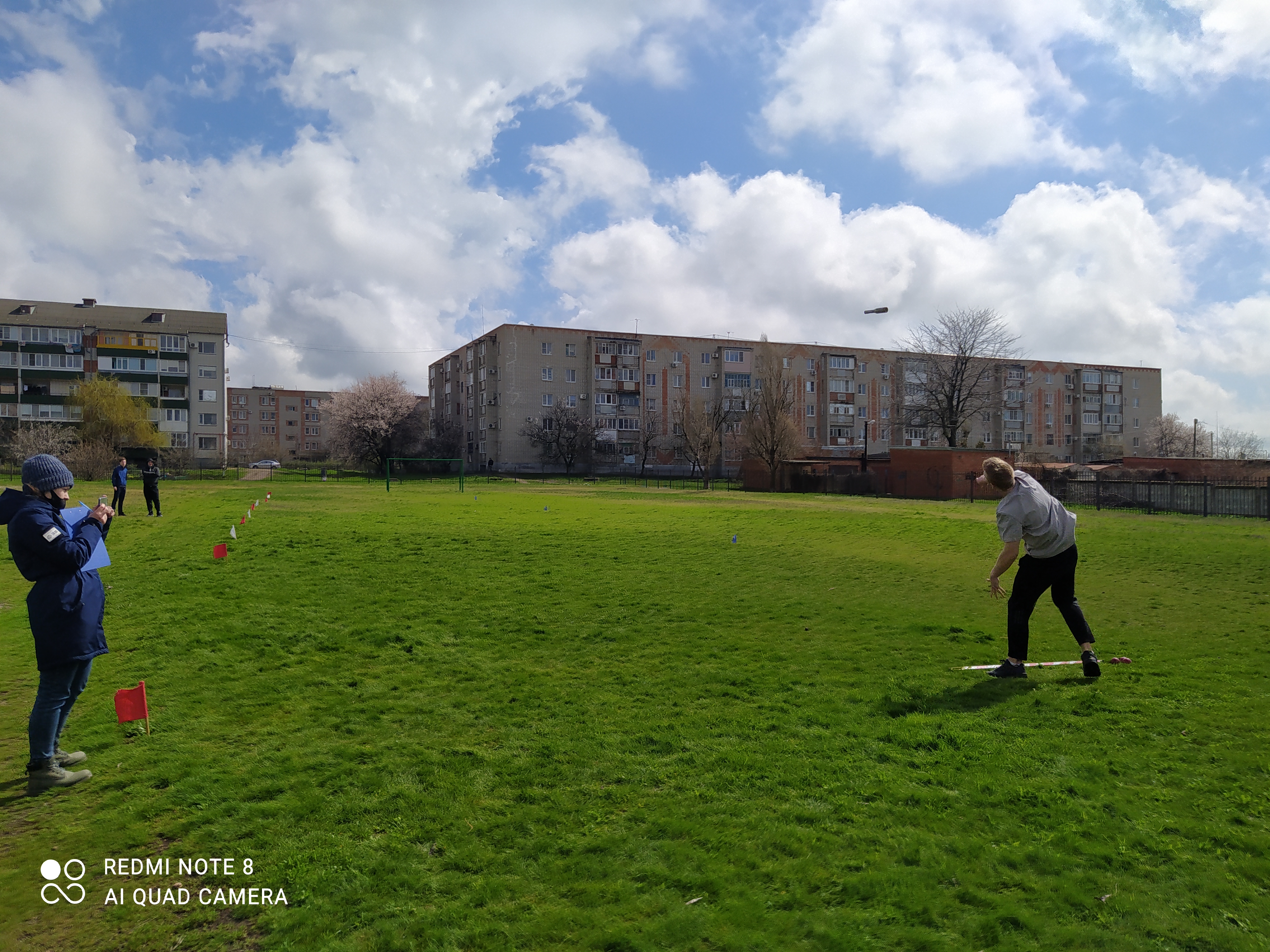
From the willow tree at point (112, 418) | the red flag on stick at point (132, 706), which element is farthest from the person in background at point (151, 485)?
the willow tree at point (112, 418)

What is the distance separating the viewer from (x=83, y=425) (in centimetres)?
6297

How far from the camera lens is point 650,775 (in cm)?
486

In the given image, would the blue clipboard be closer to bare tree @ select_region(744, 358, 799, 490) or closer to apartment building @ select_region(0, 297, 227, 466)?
bare tree @ select_region(744, 358, 799, 490)

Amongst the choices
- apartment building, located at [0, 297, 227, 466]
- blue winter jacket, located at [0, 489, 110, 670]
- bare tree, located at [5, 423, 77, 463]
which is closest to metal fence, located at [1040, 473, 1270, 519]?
blue winter jacket, located at [0, 489, 110, 670]

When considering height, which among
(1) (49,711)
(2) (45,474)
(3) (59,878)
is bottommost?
(3) (59,878)

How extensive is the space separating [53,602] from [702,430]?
207ft

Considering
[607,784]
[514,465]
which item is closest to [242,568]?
[607,784]

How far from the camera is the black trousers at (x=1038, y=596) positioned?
692cm

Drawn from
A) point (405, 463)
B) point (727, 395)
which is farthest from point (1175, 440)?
point (405, 463)

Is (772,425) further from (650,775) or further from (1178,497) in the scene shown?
(650,775)

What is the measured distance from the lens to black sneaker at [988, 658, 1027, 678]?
7020mm

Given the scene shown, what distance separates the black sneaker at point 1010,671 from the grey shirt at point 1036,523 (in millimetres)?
1029

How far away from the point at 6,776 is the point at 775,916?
5.15 meters

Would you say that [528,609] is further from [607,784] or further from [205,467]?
[205,467]
